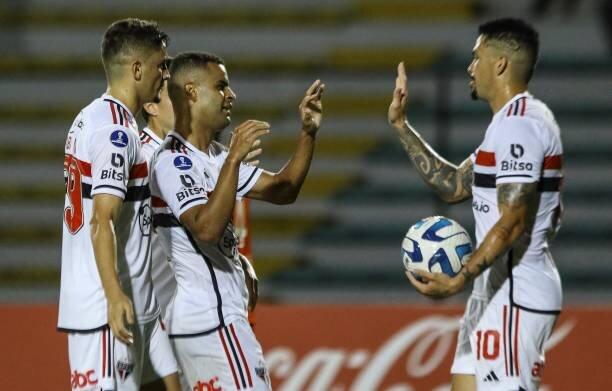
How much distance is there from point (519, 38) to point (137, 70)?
4.56 ft

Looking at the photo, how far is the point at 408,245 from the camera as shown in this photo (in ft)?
15.8

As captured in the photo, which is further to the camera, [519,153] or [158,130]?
[158,130]

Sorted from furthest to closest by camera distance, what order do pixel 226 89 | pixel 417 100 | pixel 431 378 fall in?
pixel 417 100, pixel 431 378, pixel 226 89

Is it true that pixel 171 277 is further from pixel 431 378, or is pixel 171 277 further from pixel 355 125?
pixel 355 125

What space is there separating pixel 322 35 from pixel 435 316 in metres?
4.40

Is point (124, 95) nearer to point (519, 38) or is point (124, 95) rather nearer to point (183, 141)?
point (183, 141)

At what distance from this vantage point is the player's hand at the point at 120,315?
4.19m

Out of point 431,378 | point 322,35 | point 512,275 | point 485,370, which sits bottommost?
point 431,378

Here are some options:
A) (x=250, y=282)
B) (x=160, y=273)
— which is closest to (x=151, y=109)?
(x=160, y=273)

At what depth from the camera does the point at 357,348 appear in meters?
7.11

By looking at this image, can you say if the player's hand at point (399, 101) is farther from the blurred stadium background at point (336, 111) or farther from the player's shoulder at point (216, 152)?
the blurred stadium background at point (336, 111)

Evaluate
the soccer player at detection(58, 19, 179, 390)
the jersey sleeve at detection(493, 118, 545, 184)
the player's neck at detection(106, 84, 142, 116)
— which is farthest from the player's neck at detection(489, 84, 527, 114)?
the player's neck at detection(106, 84, 142, 116)

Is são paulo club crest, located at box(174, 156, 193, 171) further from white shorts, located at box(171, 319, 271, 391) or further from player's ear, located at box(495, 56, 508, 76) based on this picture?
player's ear, located at box(495, 56, 508, 76)

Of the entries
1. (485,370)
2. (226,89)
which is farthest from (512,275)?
(226,89)
